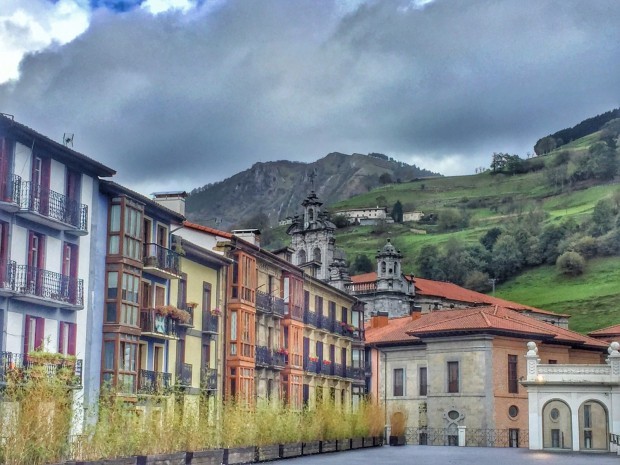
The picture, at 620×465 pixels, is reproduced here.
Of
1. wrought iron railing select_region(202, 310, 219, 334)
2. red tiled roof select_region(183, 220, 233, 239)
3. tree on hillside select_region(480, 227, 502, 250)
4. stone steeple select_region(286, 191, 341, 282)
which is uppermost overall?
tree on hillside select_region(480, 227, 502, 250)

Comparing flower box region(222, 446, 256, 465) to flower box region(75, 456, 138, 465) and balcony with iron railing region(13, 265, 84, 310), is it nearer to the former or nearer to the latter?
balcony with iron railing region(13, 265, 84, 310)

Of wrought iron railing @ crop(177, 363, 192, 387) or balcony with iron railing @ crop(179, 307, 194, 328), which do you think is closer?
balcony with iron railing @ crop(179, 307, 194, 328)

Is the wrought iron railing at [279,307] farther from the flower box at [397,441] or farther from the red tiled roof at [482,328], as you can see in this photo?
the red tiled roof at [482,328]

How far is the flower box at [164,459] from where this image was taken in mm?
28250

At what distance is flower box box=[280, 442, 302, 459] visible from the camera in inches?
1628

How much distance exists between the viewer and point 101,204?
1433 inches

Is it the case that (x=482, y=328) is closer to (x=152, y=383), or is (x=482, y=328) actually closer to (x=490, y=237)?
(x=152, y=383)

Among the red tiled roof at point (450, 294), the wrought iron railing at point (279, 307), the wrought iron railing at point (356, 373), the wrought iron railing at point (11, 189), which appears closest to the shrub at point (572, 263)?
the red tiled roof at point (450, 294)

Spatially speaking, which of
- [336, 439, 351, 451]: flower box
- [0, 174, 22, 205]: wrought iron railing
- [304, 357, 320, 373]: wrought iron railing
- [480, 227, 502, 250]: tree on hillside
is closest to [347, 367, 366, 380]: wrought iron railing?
[304, 357, 320, 373]: wrought iron railing

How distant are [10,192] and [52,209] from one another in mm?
2374

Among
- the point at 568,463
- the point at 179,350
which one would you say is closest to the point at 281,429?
the point at 179,350

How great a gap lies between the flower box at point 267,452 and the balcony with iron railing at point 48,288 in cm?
890

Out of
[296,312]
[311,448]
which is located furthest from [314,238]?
[311,448]

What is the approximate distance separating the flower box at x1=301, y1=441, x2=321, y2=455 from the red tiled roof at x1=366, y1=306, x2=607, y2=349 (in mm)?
22964
